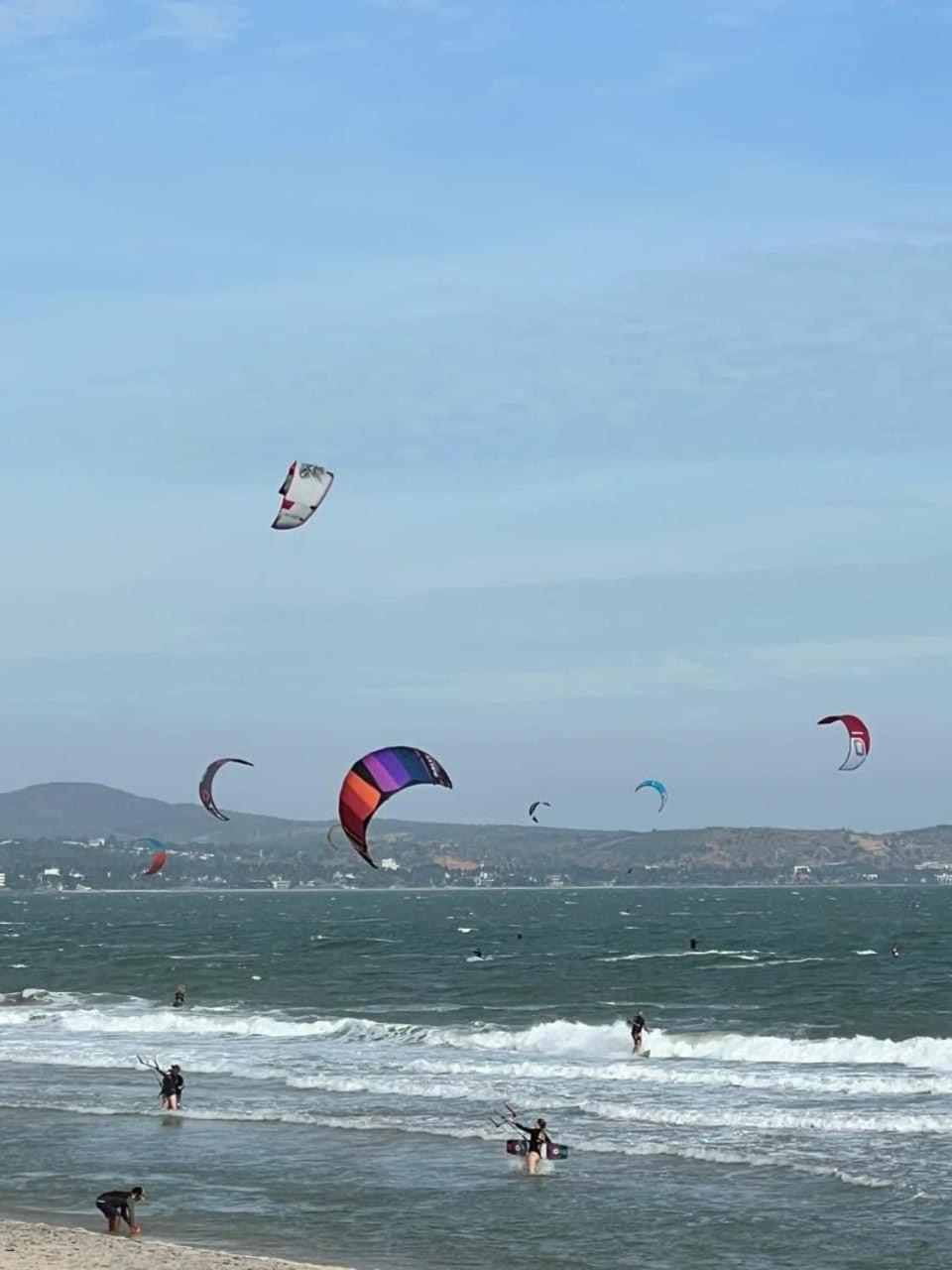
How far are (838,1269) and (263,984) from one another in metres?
43.8

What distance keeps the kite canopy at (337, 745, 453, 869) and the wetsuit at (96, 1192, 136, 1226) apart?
420 inches

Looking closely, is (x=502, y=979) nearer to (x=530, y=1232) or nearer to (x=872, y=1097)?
(x=872, y=1097)

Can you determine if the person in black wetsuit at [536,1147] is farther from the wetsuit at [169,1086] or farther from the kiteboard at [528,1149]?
the wetsuit at [169,1086]

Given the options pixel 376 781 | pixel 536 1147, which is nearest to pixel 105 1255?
pixel 536 1147

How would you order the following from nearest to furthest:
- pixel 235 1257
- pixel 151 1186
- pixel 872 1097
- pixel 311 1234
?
pixel 235 1257 < pixel 311 1234 < pixel 151 1186 < pixel 872 1097

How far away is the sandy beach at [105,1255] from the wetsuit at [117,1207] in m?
0.35

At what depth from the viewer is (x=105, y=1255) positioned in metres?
19.7

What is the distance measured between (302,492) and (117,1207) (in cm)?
1525

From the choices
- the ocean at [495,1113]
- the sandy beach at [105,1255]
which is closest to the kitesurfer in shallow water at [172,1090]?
the ocean at [495,1113]

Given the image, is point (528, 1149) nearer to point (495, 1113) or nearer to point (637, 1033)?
point (495, 1113)

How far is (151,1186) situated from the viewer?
2428 cm

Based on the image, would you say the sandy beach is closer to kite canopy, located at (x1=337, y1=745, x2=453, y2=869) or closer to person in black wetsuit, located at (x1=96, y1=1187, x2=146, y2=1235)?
person in black wetsuit, located at (x1=96, y1=1187, x2=146, y2=1235)

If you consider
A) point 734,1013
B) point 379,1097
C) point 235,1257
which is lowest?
point 235,1257

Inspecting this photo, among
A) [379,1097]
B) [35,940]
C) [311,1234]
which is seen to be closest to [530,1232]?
[311,1234]
